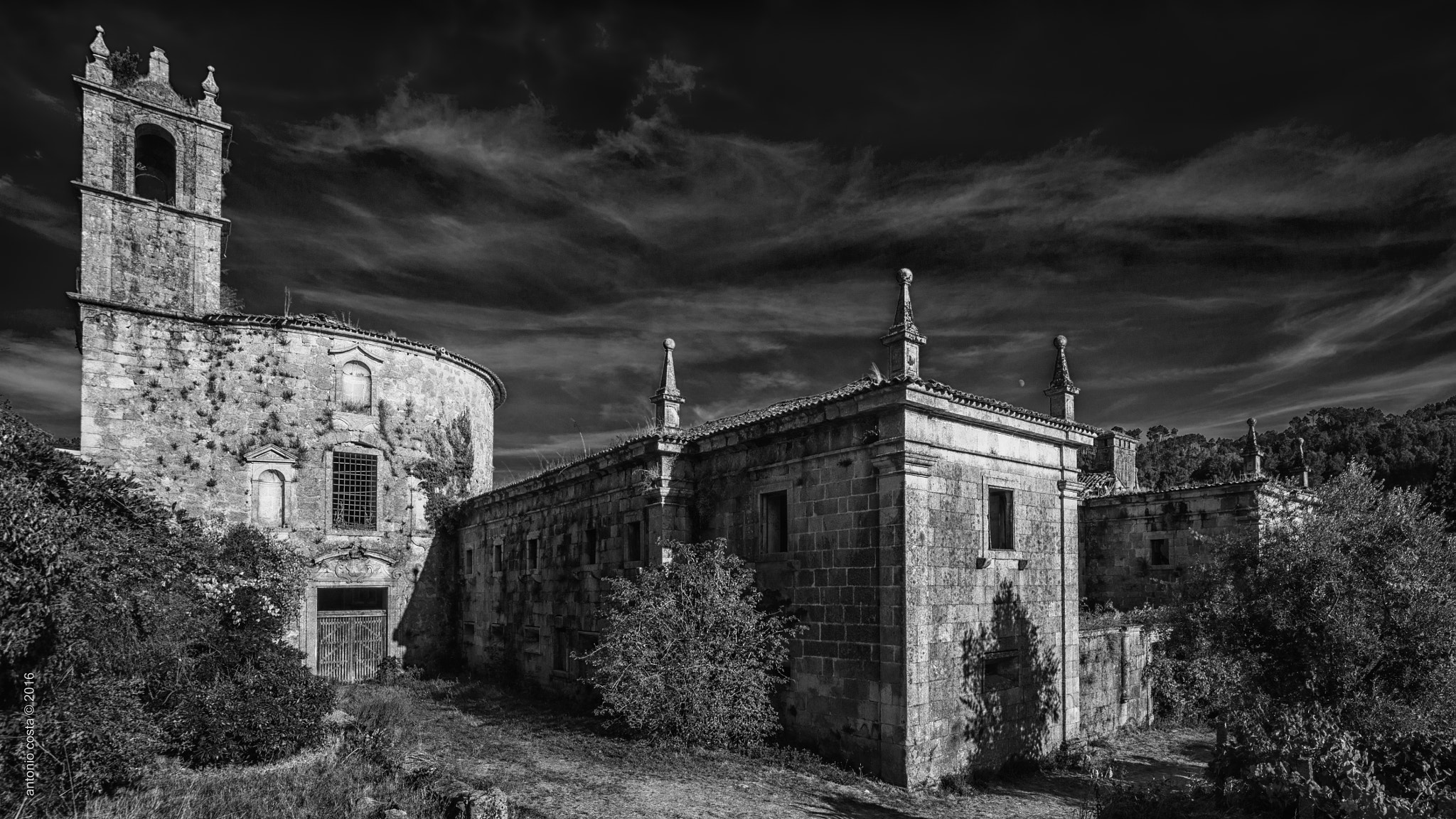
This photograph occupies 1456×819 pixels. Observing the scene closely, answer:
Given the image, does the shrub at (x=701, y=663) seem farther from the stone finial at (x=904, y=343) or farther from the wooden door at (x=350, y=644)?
the wooden door at (x=350, y=644)

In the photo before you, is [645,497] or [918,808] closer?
[918,808]

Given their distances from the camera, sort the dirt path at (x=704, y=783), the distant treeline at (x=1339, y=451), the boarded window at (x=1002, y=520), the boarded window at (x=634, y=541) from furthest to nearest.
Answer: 1. the distant treeline at (x=1339, y=451)
2. the boarded window at (x=634, y=541)
3. the boarded window at (x=1002, y=520)
4. the dirt path at (x=704, y=783)

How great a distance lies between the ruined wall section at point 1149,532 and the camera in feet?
74.0

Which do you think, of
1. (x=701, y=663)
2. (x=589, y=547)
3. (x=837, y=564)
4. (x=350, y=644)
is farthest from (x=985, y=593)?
(x=350, y=644)

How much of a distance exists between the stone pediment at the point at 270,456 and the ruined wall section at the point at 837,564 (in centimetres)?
1751

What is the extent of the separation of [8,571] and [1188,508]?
2573 centimetres

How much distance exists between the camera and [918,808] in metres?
11.6

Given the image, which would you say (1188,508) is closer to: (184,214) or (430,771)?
(430,771)

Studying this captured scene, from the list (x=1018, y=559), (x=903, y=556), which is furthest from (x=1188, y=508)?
(x=903, y=556)

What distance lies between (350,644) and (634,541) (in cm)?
1410

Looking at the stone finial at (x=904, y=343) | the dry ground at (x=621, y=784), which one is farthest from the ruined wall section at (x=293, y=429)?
the stone finial at (x=904, y=343)

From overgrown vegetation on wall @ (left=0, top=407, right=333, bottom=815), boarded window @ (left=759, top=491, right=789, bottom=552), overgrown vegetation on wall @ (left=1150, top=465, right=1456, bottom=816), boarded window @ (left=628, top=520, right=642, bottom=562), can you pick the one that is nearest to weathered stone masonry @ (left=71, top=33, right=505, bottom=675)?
overgrown vegetation on wall @ (left=0, top=407, right=333, bottom=815)

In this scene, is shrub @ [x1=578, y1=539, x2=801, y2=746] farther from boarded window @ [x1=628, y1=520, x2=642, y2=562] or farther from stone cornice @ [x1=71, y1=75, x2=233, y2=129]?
stone cornice @ [x1=71, y1=75, x2=233, y2=129]

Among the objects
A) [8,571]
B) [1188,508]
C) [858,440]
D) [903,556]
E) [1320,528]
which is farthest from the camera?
[1188,508]
